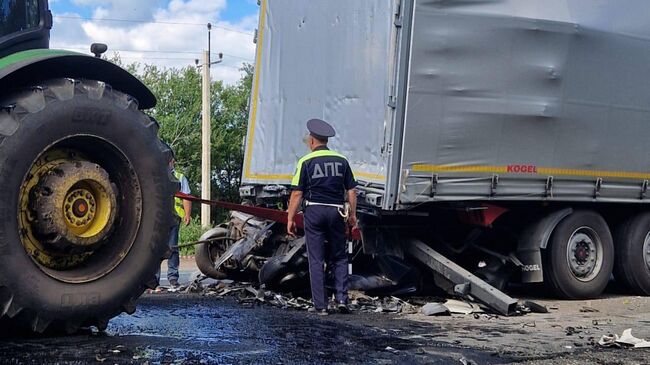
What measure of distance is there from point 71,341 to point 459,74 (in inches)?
177

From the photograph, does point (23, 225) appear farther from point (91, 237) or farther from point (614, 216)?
point (614, 216)

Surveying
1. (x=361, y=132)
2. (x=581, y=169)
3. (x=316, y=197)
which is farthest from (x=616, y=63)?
(x=316, y=197)

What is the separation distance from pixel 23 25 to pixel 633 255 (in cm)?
702

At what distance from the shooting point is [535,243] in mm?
8523

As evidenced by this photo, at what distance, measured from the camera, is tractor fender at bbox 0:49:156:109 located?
14.8 feet

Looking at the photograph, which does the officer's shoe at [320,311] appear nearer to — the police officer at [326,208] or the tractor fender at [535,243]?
the police officer at [326,208]

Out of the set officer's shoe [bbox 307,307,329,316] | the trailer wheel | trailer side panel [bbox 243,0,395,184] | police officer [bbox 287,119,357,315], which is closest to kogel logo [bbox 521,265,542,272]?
the trailer wheel

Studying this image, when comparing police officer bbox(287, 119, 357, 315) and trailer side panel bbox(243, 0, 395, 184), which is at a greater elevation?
trailer side panel bbox(243, 0, 395, 184)

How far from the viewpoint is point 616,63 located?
873 centimetres

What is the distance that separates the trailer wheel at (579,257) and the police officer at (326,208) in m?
2.57

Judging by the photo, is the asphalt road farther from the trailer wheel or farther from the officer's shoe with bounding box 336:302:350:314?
the trailer wheel

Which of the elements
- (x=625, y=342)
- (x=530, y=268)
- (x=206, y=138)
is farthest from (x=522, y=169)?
(x=206, y=138)

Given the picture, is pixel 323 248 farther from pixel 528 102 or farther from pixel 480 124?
pixel 528 102

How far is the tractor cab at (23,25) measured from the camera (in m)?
4.93
